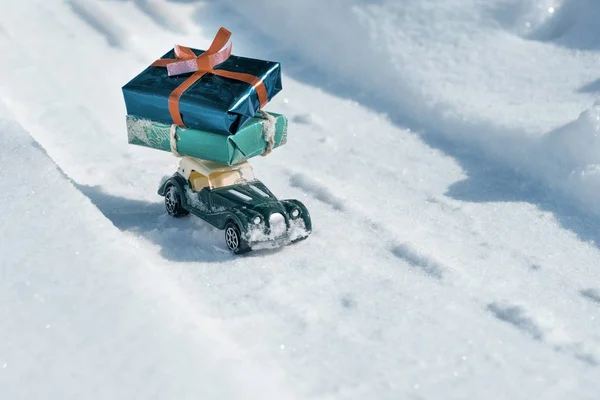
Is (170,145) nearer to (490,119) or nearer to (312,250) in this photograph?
(312,250)

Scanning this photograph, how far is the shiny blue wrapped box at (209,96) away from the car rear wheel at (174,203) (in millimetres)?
435

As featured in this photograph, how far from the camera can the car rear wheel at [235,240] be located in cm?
471

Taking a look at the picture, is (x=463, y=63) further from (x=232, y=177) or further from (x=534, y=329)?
(x=534, y=329)

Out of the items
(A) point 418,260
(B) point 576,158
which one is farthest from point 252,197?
(B) point 576,158

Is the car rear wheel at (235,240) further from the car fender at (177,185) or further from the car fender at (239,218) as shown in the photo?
the car fender at (177,185)

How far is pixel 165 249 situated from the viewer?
4.84 m

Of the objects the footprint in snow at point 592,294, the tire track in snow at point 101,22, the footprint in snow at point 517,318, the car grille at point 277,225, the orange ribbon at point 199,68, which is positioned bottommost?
the tire track in snow at point 101,22

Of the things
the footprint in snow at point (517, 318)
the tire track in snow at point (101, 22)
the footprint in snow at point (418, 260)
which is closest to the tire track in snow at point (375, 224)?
the footprint in snow at point (418, 260)

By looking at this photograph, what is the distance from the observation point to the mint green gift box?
15.9ft

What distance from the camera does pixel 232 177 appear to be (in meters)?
5.06

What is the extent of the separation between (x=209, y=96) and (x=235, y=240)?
76 centimetres

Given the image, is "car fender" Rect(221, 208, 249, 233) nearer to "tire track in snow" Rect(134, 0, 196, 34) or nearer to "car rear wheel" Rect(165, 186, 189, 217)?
"car rear wheel" Rect(165, 186, 189, 217)

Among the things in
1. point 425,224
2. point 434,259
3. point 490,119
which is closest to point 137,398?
point 434,259

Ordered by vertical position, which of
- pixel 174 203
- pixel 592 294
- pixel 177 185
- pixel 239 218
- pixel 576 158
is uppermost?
pixel 576 158
